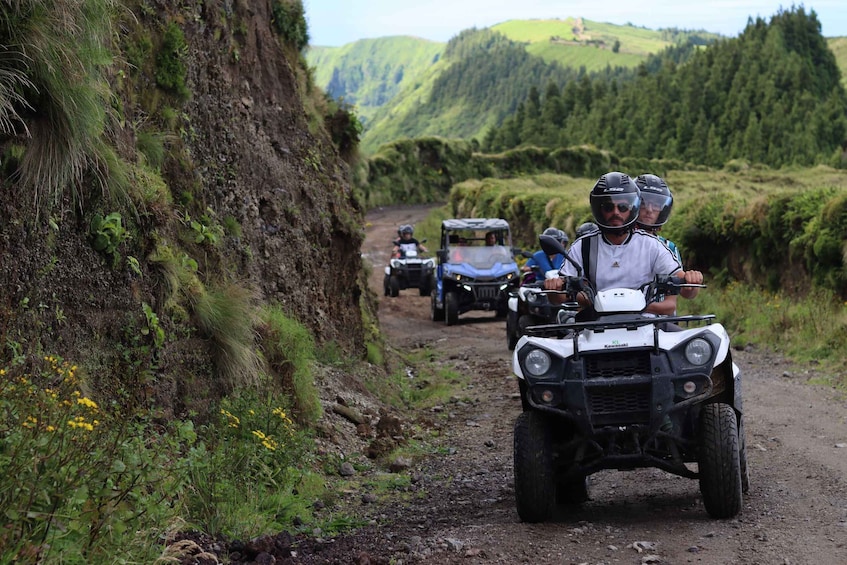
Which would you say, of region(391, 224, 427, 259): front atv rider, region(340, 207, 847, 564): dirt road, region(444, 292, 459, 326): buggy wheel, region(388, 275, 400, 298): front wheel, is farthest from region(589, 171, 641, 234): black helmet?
region(391, 224, 427, 259): front atv rider

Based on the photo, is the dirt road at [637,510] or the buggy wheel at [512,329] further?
the buggy wheel at [512,329]

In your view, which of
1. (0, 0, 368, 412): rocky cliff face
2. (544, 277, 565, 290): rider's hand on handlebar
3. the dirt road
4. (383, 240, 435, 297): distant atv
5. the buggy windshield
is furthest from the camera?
(383, 240, 435, 297): distant atv

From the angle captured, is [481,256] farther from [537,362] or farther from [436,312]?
[537,362]

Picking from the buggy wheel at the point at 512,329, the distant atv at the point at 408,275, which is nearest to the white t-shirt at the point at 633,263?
the buggy wheel at the point at 512,329

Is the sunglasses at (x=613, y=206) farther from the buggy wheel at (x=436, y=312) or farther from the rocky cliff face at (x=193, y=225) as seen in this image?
the buggy wheel at (x=436, y=312)

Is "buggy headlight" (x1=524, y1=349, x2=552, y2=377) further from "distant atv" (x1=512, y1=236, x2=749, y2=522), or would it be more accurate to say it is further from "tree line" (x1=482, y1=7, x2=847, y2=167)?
"tree line" (x1=482, y1=7, x2=847, y2=167)

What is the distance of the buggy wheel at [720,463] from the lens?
6.50 meters

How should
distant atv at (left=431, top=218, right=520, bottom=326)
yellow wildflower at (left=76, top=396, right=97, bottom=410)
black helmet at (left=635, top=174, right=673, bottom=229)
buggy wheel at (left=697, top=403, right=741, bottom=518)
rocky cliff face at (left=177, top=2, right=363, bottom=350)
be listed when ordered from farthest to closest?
distant atv at (left=431, top=218, right=520, bottom=326)
rocky cliff face at (left=177, top=2, right=363, bottom=350)
black helmet at (left=635, top=174, right=673, bottom=229)
buggy wheel at (left=697, top=403, right=741, bottom=518)
yellow wildflower at (left=76, top=396, right=97, bottom=410)

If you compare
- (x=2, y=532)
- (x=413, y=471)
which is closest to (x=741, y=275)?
(x=413, y=471)

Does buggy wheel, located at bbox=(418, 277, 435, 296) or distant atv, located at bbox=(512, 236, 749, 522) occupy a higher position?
distant atv, located at bbox=(512, 236, 749, 522)

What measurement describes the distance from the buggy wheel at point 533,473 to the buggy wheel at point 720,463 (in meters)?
0.96

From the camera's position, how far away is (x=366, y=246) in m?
43.5

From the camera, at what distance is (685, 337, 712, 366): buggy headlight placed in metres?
6.59

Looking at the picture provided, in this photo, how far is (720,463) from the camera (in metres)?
6.51
